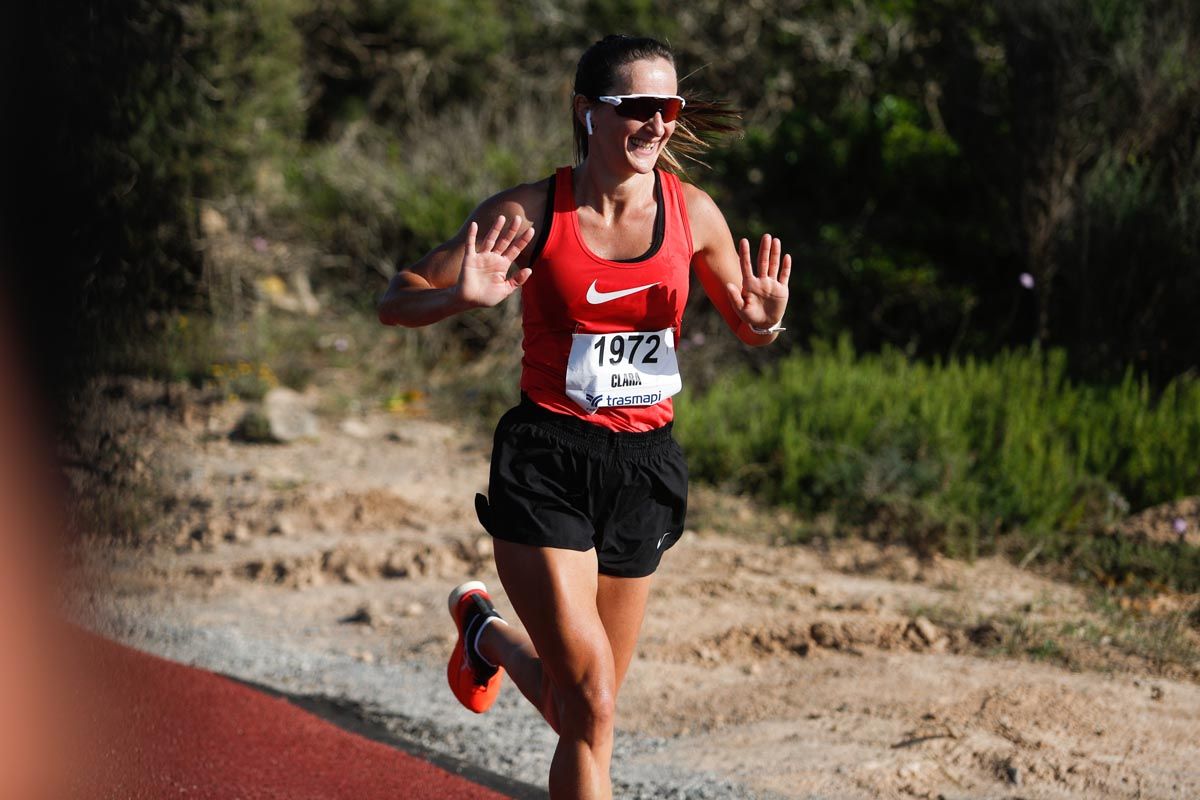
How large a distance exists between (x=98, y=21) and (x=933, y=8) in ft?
22.2

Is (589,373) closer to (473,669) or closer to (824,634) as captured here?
(473,669)

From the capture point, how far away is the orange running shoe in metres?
4.37

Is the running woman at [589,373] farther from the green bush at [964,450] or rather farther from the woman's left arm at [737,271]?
the green bush at [964,450]

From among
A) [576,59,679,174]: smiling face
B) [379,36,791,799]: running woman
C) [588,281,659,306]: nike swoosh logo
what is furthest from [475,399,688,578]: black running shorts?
[576,59,679,174]: smiling face

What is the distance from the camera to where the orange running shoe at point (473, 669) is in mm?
4367

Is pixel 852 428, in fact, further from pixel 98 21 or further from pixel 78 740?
pixel 98 21

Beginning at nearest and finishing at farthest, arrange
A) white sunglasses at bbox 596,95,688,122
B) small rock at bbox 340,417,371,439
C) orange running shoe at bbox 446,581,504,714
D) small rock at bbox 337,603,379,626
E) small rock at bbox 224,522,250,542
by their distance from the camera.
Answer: white sunglasses at bbox 596,95,688,122
orange running shoe at bbox 446,581,504,714
small rock at bbox 337,603,379,626
small rock at bbox 224,522,250,542
small rock at bbox 340,417,371,439

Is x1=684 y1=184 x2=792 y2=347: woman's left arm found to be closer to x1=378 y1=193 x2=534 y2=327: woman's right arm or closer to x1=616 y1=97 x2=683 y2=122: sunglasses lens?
x1=616 y1=97 x2=683 y2=122: sunglasses lens

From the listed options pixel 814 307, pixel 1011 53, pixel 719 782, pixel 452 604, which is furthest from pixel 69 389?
pixel 1011 53

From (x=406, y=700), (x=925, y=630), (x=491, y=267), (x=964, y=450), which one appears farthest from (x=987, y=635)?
(x=491, y=267)

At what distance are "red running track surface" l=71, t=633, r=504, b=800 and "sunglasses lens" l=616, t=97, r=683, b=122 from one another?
7.34 ft

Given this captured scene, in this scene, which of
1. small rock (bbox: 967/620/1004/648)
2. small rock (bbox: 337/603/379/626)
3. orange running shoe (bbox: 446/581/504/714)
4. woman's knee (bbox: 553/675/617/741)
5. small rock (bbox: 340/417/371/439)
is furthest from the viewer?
small rock (bbox: 340/417/371/439)

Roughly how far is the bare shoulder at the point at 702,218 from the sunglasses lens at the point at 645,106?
307mm

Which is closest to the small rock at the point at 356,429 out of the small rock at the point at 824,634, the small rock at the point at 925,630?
the small rock at the point at 824,634
